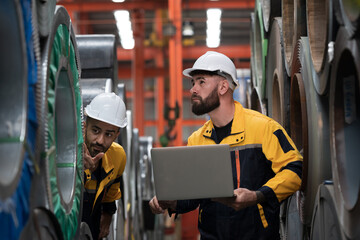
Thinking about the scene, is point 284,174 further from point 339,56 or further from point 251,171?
point 339,56

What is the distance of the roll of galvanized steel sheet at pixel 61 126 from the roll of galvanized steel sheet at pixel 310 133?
1.19 meters

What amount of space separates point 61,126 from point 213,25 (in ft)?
32.4

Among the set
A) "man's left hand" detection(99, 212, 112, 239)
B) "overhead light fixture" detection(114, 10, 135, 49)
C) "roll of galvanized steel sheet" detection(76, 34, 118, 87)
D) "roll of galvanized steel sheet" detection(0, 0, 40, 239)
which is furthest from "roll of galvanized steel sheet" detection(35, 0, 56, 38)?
"overhead light fixture" detection(114, 10, 135, 49)

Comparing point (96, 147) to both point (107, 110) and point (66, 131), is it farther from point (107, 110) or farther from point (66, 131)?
point (66, 131)

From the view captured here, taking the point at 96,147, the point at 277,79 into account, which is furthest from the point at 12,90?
the point at 277,79

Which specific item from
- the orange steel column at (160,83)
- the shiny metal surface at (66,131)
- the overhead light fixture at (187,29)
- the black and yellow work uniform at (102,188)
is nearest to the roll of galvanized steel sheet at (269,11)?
the black and yellow work uniform at (102,188)

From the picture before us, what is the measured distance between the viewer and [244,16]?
17.1 meters

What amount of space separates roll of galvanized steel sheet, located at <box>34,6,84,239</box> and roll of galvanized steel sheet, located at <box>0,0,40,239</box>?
141 mm

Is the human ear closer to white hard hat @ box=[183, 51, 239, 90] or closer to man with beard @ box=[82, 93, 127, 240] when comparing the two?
Answer: white hard hat @ box=[183, 51, 239, 90]

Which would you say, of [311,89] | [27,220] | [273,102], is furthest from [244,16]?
[27,220]

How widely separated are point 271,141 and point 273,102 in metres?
1.52

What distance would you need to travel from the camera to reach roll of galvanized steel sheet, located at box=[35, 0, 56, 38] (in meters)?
2.04

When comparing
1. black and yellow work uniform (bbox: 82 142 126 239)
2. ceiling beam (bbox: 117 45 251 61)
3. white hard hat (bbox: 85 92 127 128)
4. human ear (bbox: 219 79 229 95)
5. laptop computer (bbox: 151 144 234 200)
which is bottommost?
black and yellow work uniform (bbox: 82 142 126 239)

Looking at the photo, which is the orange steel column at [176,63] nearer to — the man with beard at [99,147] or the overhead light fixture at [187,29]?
the overhead light fixture at [187,29]
